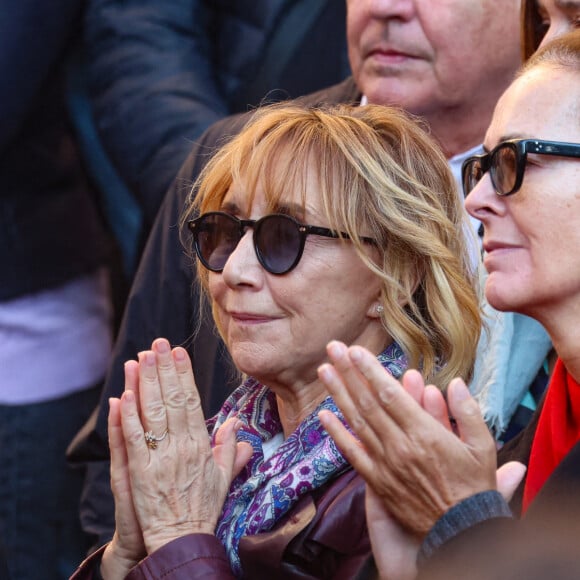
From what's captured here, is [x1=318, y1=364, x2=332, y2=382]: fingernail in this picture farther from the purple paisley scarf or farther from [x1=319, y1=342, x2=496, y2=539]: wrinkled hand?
the purple paisley scarf

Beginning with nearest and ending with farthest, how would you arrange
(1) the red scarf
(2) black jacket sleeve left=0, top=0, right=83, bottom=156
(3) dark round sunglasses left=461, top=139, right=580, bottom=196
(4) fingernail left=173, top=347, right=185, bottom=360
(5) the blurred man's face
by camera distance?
(3) dark round sunglasses left=461, top=139, right=580, bottom=196 < (1) the red scarf < (4) fingernail left=173, top=347, right=185, bottom=360 < (5) the blurred man's face < (2) black jacket sleeve left=0, top=0, right=83, bottom=156

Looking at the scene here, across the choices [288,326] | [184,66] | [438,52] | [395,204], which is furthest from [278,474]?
[184,66]

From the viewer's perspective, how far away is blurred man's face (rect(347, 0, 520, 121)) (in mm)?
3004

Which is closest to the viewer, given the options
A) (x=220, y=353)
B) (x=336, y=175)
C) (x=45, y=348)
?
(x=336, y=175)

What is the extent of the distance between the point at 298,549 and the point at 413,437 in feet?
1.37

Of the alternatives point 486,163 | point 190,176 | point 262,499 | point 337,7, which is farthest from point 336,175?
point 337,7

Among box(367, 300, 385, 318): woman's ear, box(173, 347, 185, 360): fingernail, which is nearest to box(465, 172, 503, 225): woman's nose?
box(367, 300, 385, 318): woman's ear

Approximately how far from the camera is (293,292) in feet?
7.27

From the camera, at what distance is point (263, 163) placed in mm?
2285

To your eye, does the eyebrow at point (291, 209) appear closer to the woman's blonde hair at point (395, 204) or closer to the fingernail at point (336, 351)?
the woman's blonde hair at point (395, 204)

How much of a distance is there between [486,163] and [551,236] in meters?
0.21

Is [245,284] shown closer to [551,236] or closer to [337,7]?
[551,236]

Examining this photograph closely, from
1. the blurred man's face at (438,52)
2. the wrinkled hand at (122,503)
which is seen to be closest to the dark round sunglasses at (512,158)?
the wrinkled hand at (122,503)

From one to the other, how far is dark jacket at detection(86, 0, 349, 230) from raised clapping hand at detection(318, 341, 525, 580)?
1.93m
